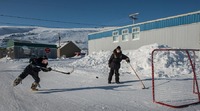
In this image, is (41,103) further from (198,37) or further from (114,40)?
(114,40)

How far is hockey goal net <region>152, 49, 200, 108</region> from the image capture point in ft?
17.4

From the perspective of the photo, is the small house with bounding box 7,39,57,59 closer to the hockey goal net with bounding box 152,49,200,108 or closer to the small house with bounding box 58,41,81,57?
the small house with bounding box 58,41,81,57

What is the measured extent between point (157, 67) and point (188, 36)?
610cm

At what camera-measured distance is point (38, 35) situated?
118750 millimetres

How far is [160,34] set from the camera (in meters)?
18.0

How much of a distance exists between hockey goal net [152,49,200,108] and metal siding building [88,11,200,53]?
7.87 feet

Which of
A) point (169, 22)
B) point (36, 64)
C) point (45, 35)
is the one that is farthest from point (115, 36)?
point (45, 35)

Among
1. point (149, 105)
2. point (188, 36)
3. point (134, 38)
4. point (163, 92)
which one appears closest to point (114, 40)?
point (134, 38)

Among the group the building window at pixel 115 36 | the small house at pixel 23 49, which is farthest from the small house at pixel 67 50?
the building window at pixel 115 36

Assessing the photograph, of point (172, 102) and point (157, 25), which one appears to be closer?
point (172, 102)

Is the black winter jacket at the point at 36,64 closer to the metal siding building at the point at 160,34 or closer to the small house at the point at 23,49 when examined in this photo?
the metal siding building at the point at 160,34

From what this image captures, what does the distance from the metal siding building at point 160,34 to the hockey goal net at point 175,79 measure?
2398 millimetres

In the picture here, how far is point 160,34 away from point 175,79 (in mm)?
10010

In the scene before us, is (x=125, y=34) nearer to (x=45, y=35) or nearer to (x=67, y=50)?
(x=67, y=50)
